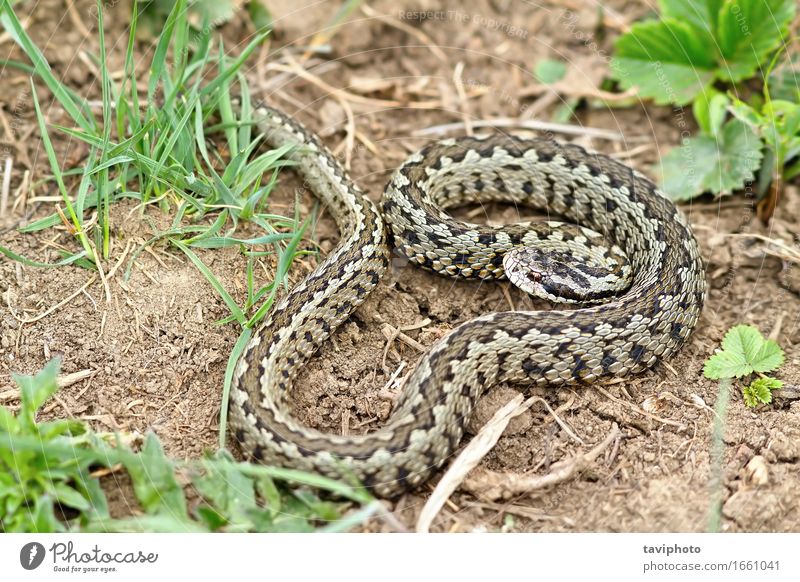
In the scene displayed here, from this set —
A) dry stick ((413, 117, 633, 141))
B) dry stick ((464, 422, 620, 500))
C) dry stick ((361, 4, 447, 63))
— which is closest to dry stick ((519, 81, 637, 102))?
dry stick ((413, 117, 633, 141))

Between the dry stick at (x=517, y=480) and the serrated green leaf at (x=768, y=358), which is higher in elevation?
the serrated green leaf at (x=768, y=358)

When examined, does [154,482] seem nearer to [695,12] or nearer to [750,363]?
[750,363]

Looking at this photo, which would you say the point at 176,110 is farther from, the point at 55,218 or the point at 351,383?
the point at 351,383

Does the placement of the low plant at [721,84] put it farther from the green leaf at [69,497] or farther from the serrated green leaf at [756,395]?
the green leaf at [69,497]

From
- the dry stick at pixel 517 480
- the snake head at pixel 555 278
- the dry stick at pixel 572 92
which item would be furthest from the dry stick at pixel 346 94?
the dry stick at pixel 517 480

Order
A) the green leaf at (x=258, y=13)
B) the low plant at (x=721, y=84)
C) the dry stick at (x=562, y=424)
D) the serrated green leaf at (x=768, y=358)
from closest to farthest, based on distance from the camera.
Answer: the dry stick at (x=562, y=424)
the serrated green leaf at (x=768, y=358)
the low plant at (x=721, y=84)
the green leaf at (x=258, y=13)

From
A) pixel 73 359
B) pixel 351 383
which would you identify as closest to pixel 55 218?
pixel 73 359

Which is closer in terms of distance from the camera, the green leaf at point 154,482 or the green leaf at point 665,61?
the green leaf at point 154,482

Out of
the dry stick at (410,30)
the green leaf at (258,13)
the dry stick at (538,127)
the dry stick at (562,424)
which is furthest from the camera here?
the dry stick at (410,30)
